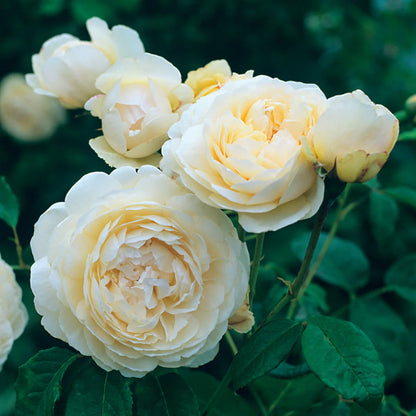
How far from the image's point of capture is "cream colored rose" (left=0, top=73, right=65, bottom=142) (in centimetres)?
196

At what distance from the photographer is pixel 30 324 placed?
1.51 m

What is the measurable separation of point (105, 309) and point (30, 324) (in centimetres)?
101

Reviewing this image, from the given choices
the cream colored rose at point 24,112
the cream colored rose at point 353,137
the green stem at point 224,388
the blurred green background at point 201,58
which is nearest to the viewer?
the cream colored rose at point 353,137

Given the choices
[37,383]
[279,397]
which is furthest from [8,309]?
[279,397]

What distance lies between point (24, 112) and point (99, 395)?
156 cm

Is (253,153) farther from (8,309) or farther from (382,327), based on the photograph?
(382,327)

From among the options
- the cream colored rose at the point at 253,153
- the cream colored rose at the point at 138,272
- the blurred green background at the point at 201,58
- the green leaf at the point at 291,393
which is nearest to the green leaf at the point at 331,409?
the green leaf at the point at 291,393

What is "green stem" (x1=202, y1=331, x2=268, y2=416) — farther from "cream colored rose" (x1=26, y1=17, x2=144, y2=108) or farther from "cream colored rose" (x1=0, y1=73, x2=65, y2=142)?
"cream colored rose" (x1=0, y1=73, x2=65, y2=142)

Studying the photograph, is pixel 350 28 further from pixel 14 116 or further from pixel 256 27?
pixel 14 116

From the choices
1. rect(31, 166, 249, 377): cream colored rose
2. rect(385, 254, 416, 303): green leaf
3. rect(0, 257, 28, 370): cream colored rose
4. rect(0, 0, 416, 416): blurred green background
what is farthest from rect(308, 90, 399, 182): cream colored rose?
rect(0, 0, 416, 416): blurred green background

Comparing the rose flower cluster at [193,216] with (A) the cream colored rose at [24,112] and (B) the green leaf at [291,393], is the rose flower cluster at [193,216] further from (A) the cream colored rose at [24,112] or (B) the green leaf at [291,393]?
(A) the cream colored rose at [24,112]

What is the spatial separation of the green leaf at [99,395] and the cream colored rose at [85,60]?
1.26ft

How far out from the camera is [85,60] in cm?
77

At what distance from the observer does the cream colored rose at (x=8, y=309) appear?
2.41 feet
